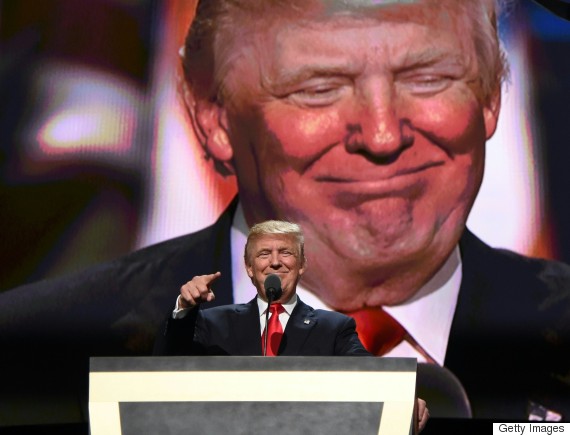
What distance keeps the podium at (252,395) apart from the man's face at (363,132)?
2.93 m

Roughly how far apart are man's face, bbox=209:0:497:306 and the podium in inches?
115

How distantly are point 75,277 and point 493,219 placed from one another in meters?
2.10

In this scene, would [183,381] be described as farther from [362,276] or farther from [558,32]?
[558,32]

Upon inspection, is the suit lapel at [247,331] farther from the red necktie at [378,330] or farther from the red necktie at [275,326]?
the red necktie at [378,330]

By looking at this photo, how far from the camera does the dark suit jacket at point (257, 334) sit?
2580mm

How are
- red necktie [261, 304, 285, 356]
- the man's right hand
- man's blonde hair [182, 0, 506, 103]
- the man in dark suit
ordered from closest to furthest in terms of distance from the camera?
1. the man's right hand
2. the man in dark suit
3. red necktie [261, 304, 285, 356]
4. man's blonde hair [182, 0, 506, 103]

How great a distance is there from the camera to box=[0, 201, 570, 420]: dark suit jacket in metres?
4.76

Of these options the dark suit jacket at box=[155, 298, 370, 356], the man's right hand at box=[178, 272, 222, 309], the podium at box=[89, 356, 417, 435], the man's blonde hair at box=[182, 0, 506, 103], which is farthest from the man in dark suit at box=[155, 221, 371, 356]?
the man's blonde hair at box=[182, 0, 506, 103]

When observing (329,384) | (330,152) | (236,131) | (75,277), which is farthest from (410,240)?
(329,384)

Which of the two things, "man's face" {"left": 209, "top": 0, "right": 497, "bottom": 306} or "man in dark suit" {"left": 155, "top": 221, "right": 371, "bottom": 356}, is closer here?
"man in dark suit" {"left": 155, "top": 221, "right": 371, "bottom": 356}

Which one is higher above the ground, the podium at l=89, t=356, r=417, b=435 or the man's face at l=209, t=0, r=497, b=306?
the man's face at l=209, t=0, r=497, b=306

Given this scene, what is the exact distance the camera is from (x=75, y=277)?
4.82 meters

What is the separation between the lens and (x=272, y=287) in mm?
2328

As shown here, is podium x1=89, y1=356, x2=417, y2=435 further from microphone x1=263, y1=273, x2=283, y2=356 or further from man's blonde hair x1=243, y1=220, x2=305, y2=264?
man's blonde hair x1=243, y1=220, x2=305, y2=264
